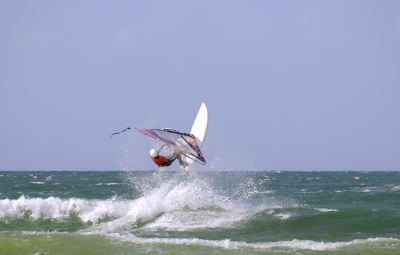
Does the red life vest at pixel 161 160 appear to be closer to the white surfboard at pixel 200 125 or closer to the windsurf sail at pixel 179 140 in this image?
the windsurf sail at pixel 179 140

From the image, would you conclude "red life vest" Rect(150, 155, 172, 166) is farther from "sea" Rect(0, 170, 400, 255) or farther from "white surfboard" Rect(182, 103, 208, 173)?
"white surfboard" Rect(182, 103, 208, 173)

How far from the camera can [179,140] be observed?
16.3 metres

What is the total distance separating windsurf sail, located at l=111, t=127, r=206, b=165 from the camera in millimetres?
15609

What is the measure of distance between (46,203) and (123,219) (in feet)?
10.7

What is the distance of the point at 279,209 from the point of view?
18328mm

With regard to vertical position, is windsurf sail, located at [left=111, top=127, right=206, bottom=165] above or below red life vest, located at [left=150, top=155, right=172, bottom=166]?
above

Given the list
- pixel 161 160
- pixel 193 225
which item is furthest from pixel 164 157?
pixel 193 225

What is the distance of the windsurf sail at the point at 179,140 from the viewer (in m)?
15.6

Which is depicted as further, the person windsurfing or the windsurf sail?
the windsurf sail

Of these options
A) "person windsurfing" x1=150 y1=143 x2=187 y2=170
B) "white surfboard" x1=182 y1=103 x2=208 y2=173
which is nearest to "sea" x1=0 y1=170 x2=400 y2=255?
"white surfboard" x1=182 y1=103 x2=208 y2=173

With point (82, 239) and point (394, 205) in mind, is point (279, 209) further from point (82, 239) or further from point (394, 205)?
point (82, 239)

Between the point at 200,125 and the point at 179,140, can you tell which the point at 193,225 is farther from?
the point at 200,125

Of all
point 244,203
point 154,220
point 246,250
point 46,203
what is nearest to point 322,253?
point 246,250

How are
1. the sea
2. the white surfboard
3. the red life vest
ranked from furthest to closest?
the white surfboard, the red life vest, the sea
